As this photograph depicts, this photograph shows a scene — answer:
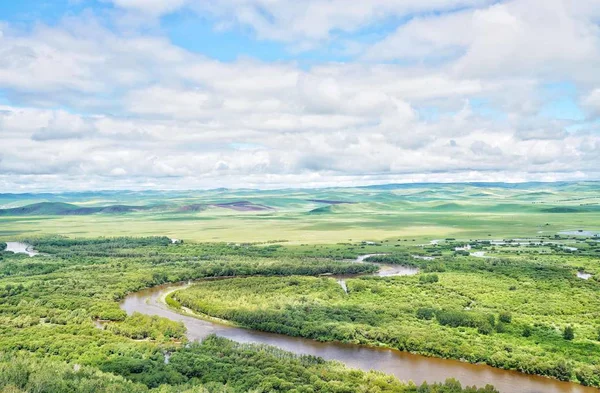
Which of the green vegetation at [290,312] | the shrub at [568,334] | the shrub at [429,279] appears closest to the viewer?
the green vegetation at [290,312]

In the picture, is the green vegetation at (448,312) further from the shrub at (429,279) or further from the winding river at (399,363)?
the winding river at (399,363)

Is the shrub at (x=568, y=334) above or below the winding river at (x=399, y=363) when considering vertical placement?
above

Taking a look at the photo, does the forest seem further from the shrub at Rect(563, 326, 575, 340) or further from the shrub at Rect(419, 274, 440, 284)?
the shrub at Rect(419, 274, 440, 284)

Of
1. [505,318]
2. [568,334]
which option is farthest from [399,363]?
[568,334]

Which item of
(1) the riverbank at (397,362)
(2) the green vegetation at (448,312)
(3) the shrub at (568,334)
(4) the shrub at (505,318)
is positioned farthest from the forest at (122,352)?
(4) the shrub at (505,318)

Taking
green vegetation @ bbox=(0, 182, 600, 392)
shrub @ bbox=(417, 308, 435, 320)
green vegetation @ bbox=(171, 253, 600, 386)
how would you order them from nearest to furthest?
green vegetation @ bbox=(0, 182, 600, 392) → green vegetation @ bbox=(171, 253, 600, 386) → shrub @ bbox=(417, 308, 435, 320)

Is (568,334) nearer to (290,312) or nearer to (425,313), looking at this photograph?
(425,313)

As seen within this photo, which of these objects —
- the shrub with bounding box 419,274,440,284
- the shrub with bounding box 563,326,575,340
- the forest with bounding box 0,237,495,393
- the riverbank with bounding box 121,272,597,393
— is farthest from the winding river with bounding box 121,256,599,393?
the shrub with bounding box 419,274,440,284
